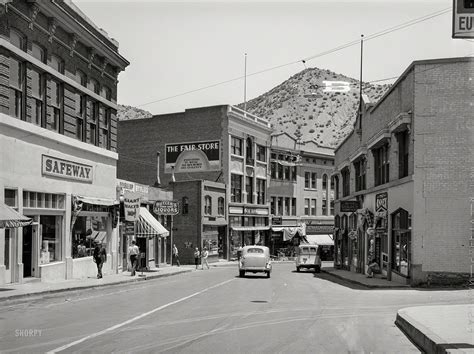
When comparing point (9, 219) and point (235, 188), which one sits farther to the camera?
point (235, 188)

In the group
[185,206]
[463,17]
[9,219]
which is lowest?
[9,219]

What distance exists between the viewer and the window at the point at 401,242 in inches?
983

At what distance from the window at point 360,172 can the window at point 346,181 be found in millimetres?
3242

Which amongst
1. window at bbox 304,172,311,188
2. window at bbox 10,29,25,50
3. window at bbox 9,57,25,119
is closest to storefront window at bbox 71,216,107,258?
window at bbox 9,57,25,119

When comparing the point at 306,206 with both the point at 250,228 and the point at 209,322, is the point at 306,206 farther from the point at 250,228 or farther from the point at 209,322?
the point at 209,322

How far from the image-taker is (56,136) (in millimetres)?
25328

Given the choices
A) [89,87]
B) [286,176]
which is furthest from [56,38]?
[286,176]

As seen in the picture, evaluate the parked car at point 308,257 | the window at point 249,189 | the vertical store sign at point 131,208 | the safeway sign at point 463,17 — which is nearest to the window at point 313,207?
the window at point 249,189

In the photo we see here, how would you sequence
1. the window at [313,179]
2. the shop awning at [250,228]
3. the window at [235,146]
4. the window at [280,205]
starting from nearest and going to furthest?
1. the window at [235,146]
2. the shop awning at [250,228]
3. the window at [280,205]
4. the window at [313,179]

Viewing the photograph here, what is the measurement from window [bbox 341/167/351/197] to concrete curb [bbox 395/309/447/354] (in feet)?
99.0

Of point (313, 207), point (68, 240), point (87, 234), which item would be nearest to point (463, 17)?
point (68, 240)

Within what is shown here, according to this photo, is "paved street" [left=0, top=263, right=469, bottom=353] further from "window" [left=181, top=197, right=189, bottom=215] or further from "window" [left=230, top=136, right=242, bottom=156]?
"window" [left=230, top=136, right=242, bottom=156]

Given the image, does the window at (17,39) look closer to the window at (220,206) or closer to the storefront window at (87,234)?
the storefront window at (87,234)

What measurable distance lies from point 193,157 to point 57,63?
3260 centimetres
